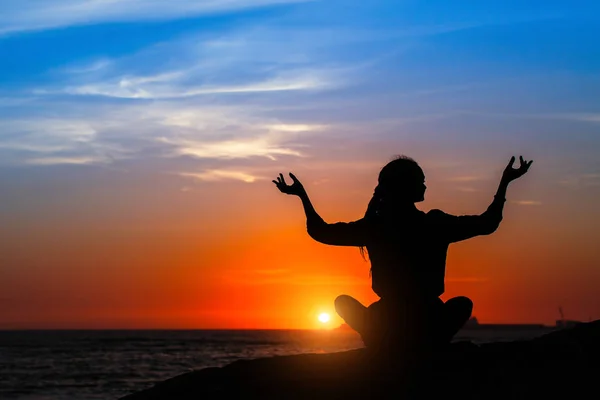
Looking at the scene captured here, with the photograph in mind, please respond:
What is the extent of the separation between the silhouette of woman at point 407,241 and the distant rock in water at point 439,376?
335 mm

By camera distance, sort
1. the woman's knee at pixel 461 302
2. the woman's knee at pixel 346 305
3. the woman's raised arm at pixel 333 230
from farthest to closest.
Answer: the woman's knee at pixel 346 305 → the woman's knee at pixel 461 302 → the woman's raised arm at pixel 333 230

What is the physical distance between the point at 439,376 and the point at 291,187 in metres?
1.98

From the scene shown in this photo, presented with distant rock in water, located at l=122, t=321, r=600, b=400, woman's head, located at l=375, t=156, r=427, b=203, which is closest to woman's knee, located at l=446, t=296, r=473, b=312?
distant rock in water, located at l=122, t=321, r=600, b=400

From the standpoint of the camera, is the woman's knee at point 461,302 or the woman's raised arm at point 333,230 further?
the woman's knee at point 461,302

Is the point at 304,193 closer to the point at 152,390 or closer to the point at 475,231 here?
the point at 475,231

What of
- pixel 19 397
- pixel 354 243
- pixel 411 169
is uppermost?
pixel 411 169

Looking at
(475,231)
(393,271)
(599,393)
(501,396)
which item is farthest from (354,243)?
(599,393)

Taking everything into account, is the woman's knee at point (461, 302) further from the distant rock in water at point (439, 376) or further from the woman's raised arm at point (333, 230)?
the woman's raised arm at point (333, 230)

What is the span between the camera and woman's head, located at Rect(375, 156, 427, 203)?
23.6 feet

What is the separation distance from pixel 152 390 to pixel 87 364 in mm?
55336

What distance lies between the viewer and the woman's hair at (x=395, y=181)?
7.19 metres

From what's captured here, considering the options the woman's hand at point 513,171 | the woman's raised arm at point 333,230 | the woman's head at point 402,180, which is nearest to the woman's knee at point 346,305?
the woman's raised arm at point 333,230

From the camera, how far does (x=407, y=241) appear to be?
710cm

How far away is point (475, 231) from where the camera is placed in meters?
7.04
